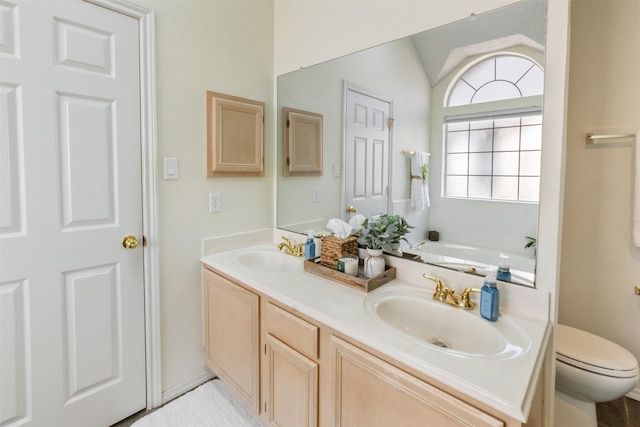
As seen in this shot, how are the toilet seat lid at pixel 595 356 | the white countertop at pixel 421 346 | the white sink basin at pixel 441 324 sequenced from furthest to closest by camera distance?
the toilet seat lid at pixel 595 356
the white sink basin at pixel 441 324
the white countertop at pixel 421 346

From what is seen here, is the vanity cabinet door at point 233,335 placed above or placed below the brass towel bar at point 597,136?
below

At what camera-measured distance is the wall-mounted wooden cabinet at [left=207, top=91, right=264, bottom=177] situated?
182cm

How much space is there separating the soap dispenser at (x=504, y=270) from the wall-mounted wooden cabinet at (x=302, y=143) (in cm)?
110

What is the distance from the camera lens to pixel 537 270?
1164mm

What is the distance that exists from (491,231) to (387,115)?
0.74m

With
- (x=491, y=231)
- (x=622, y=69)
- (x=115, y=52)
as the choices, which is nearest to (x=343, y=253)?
Answer: (x=491, y=231)

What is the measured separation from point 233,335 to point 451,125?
57.9 inches

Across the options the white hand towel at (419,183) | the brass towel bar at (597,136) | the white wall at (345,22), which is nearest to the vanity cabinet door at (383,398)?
the white hand towel at (419,183)

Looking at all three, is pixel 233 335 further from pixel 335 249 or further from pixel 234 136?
pixel 234 136

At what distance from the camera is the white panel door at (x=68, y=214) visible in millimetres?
1272

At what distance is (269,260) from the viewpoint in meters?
2.02

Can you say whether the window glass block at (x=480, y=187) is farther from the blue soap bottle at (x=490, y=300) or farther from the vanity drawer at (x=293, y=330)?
the vanity drawer at (x=293, y=330)

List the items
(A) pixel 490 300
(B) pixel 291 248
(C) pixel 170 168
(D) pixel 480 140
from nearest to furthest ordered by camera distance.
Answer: (A) pixel 490 300, (D) pixel 480 140, (C) pixel 170 168, (B) pixel 291 248

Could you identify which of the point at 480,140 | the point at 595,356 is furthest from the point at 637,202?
the point at 480,140
